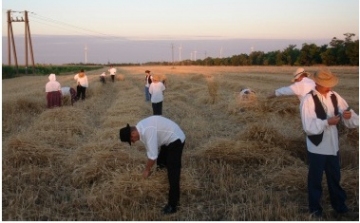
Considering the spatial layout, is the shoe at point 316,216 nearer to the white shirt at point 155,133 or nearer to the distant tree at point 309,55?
the white shirt at point 155,133

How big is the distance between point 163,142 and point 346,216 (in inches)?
88.3

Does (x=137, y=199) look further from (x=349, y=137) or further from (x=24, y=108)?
(x=24, y=108)

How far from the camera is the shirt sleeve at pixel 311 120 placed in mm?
4055

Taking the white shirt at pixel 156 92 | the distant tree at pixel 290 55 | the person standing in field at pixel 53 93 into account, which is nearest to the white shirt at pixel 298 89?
the white shirt at pixel 156 92

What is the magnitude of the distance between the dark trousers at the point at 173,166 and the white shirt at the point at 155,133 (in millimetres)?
73

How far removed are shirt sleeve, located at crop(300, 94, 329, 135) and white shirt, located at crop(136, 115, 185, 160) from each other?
139 centimetres

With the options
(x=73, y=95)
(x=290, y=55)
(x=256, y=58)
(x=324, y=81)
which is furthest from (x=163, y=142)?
(x=256, y=58)

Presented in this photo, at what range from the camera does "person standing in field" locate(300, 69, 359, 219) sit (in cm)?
411

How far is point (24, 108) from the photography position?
1279 cm

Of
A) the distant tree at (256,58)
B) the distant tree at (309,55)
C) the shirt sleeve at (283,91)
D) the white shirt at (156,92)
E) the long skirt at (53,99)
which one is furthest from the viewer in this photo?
the distant tree at (256,58)

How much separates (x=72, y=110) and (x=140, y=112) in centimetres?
198

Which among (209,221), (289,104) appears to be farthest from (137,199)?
(289,104)

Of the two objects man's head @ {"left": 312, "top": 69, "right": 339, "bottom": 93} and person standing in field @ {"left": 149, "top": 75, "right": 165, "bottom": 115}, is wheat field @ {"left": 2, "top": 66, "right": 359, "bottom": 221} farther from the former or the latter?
person standing in field @ {"left": 149, "top": 75, "right": 165, "bottom": 115}

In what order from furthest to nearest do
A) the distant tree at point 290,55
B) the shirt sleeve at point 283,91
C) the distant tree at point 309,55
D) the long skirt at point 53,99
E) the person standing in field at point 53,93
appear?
1. the distant tree at point 290,55
2. the distant tree at point 309,55
3. the long skirt at point 53,99
4. the person standing in field at point 53,93
5. the shirt sleeve at point 283,91
